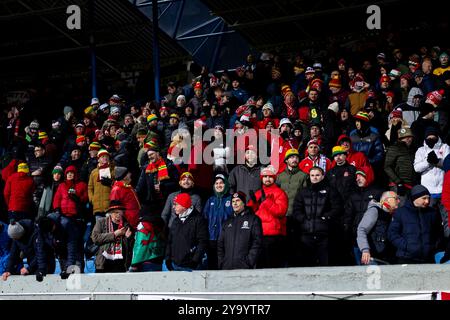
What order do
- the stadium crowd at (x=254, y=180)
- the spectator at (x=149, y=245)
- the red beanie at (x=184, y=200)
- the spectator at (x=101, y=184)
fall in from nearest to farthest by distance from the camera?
the stadium crowd at (x=254, y=180) → the red beanie at (x=184, y=200) → the spectator at (x=149, y=245) → the spectator at (x=101, y=184)

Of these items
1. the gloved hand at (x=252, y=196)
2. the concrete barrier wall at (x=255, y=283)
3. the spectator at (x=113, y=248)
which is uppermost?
the gloved hand at (x=252, y=196)

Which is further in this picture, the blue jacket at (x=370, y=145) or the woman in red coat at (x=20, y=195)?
the woman in red coat at (x=20, y=195)

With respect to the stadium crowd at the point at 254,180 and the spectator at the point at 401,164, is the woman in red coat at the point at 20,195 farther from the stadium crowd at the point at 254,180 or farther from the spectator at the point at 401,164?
the spectator at the point at 401,164

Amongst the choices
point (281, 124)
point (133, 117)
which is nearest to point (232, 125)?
point (281, 124)

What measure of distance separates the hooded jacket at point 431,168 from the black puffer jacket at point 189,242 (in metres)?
3.28

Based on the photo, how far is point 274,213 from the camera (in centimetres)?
1222

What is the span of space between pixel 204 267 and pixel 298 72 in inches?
311

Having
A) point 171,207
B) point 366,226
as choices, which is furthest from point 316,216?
Answer: point 171,207

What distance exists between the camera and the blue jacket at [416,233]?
10.8 meters

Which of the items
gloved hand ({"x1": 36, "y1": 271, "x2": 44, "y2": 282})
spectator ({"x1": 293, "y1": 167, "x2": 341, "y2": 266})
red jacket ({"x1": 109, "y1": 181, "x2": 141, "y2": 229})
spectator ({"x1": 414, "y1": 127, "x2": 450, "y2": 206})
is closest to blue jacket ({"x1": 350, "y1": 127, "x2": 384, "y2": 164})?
spectator ({"x1": 414, "y1": 127, "x2": 450, "y2": 206})

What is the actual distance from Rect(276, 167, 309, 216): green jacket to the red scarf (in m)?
2.15

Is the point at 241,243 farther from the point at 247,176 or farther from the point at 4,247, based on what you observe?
the point at 4,247

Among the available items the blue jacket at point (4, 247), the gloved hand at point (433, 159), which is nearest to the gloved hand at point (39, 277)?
the blue jacket at point (4, 247)

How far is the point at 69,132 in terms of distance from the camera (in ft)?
66.2
